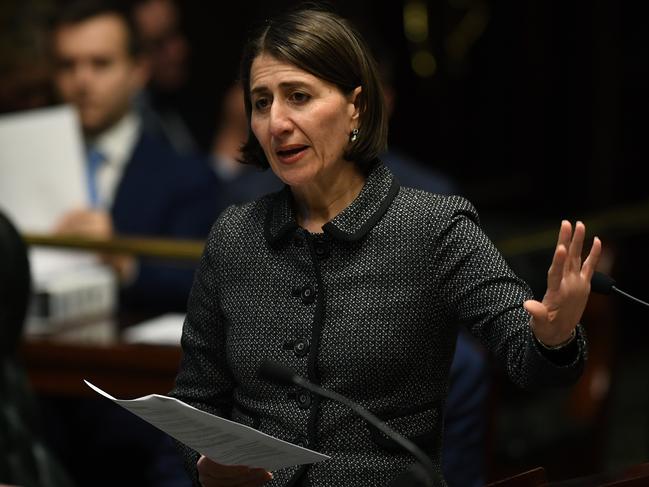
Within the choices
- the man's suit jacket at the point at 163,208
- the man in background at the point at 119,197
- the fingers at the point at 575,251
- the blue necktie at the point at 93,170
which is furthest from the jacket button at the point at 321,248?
the blue necktie at the point at 93,170

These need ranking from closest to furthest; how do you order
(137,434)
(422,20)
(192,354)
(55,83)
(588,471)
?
(192,354), (137,434), (588,471), (55,83), (422,20)

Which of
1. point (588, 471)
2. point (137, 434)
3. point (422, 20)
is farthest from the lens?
point (422, 20)

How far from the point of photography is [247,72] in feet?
5.77

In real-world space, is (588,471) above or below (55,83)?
below

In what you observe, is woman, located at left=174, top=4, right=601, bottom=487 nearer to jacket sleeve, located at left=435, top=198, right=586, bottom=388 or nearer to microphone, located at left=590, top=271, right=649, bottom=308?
jacket sleeve, located at left=435, top=198, right=586, bottom=388

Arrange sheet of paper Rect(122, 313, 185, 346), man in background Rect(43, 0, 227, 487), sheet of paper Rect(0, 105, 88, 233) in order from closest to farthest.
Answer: sheet of paper Rect(122, 313, 185, 346)
man in background Rect(43, 0, 227, 487)
sheet of paper Rect(0, 105, 88, 233)

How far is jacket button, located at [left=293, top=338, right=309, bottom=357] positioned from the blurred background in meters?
2.75

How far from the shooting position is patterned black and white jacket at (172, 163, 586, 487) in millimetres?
1687

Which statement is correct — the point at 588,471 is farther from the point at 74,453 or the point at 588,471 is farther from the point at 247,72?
the point at 247,72

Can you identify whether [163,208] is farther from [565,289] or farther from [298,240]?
[565,289]

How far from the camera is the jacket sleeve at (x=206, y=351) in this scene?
181cm

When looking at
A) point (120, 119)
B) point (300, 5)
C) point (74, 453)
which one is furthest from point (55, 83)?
point (300, 5)

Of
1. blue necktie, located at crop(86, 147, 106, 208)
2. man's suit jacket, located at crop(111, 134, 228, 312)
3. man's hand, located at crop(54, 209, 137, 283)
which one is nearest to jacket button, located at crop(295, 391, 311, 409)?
man's suit jacket, located at crop(111, 134, 228, 312)

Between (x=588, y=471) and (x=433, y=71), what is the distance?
1978mm
